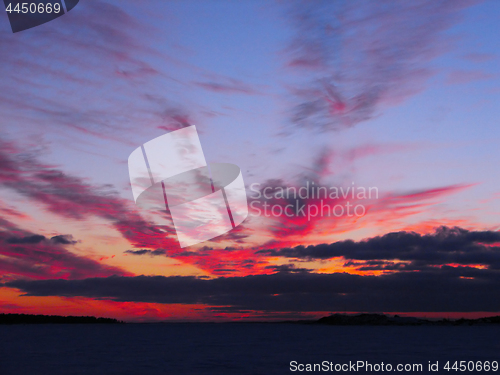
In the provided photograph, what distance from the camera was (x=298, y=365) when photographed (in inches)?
2598

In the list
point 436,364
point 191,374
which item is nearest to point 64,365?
point 191,374

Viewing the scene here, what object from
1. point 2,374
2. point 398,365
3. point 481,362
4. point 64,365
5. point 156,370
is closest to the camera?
point 2,374

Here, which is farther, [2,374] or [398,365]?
[398,365]

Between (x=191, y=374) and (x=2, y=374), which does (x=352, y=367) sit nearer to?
(x=191, y=374)

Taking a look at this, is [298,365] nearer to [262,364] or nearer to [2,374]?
[262,364]

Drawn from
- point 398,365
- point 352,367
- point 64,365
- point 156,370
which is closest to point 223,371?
point 156,370

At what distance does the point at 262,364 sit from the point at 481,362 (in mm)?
38541

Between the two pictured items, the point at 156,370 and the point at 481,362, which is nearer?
the point at 156,370

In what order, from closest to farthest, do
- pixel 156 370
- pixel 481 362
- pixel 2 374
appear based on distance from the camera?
pixel 2 374 → pixel 156 370 → pixel 481 362

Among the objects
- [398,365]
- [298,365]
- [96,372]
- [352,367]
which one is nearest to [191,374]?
[96,372]

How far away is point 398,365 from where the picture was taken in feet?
225

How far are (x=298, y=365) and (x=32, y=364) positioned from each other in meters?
38.7

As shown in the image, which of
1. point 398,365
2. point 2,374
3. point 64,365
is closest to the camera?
point 2,374

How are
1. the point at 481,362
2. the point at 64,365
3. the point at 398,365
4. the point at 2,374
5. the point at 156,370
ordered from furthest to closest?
the point at 481,362, the point at 398,365, the point at 64,365, the point at 156,370, the point at 2,374
